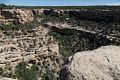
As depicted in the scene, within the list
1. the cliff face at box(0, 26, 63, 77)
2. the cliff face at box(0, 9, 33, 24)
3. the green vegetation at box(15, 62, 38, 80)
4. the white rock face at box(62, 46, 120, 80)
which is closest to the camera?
the white rock face at box(62, 46, 120, 80)

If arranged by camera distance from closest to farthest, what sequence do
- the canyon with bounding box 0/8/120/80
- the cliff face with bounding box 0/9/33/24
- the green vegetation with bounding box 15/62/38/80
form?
the canyon with bounding box 0/8/120/80
the green vegetation with bounding box 15/62/38/80
the cliff face with bounding box 0/9/33/24

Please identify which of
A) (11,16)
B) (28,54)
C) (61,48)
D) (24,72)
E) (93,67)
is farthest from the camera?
(11,16)

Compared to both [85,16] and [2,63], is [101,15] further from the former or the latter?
[2,63]

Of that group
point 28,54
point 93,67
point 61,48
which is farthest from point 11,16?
point 93,67

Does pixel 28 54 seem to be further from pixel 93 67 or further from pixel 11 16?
pixel 93 67

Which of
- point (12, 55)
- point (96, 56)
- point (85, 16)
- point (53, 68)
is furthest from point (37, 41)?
point (85, 16)

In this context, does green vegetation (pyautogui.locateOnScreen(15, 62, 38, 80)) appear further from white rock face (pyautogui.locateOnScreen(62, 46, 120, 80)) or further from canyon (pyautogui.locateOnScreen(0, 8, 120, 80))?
white rock face (pyautogui.locateOnScreen(62, 46, 120, 80))

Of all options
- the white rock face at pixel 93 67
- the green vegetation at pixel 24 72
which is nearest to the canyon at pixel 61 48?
the white rock face at pixel 93 67

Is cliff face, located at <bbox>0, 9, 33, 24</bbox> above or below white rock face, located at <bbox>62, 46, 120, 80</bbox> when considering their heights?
below

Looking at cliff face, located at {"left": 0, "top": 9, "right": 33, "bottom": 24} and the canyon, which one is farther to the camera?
cliff face, located at {"left": 0, "top": 9, "right": 33, "bottom": 24}

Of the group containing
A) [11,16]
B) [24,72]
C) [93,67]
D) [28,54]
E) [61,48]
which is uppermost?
[93,67]

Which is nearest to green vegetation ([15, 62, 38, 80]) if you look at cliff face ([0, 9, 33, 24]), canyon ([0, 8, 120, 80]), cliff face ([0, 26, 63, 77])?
canyon ([0, 8, 120, 80])
